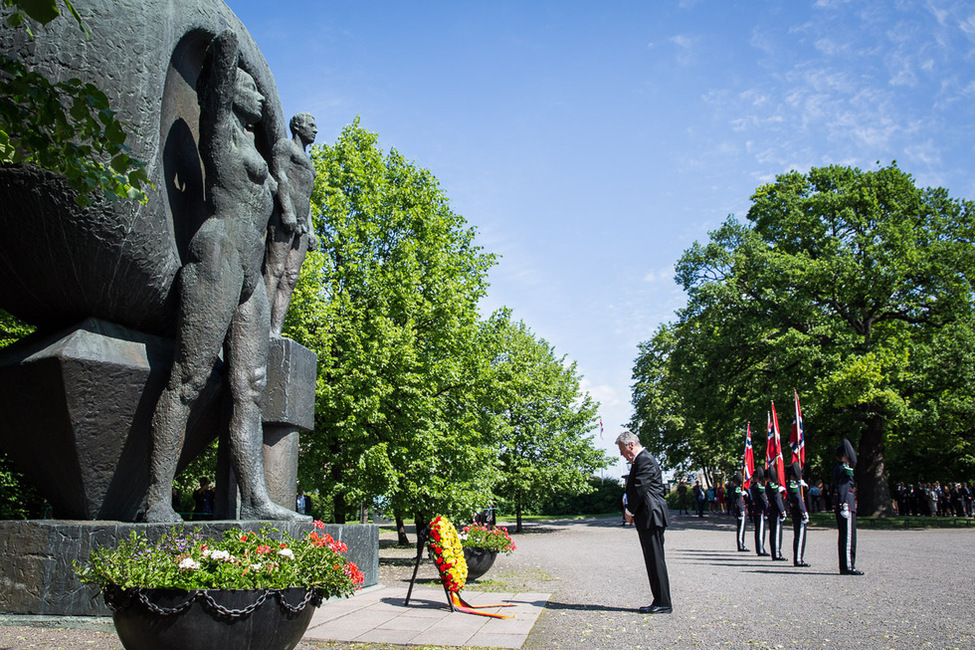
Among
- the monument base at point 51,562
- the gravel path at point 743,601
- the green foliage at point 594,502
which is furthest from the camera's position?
the green foliage at point 594,502

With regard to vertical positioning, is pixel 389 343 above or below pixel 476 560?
above

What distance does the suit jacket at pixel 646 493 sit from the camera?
7.66 metres

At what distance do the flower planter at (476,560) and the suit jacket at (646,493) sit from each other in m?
3.75

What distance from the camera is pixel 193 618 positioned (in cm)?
399

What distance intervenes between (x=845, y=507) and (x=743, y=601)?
11.0 feet

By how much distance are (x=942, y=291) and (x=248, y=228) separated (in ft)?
90.6

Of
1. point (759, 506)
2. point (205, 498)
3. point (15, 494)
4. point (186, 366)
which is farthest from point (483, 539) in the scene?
point (15, 494)

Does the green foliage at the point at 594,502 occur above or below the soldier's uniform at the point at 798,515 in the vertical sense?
below

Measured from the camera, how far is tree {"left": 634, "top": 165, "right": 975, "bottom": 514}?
82.0 ft

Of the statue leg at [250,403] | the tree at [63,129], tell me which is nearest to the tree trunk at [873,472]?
the statue leg at [250,403]

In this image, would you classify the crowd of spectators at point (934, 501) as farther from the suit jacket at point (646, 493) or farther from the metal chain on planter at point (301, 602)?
the metal chain on planter at point (301, 602)

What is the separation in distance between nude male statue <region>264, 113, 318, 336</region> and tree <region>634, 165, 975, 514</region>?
69.4 ft

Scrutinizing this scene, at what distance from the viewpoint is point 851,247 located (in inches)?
1123

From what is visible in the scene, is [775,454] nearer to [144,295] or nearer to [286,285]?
[286,285]
